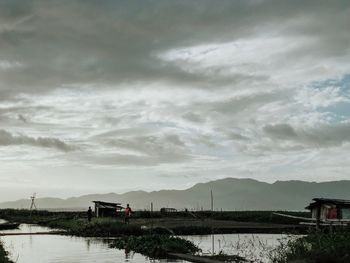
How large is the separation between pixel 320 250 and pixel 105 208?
48.9 metres

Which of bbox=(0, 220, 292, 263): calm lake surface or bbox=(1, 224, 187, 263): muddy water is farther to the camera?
bbox=(0, 220, 292, 263): calm lake surface

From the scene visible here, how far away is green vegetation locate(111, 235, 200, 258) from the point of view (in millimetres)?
28237

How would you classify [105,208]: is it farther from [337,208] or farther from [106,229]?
[337,208]

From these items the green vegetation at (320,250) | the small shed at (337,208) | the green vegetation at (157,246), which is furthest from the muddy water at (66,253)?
the small shed at (337,208)

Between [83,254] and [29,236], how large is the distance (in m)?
16.0

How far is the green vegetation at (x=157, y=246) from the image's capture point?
28.2 metres

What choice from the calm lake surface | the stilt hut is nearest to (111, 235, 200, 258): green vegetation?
the calm lake surface

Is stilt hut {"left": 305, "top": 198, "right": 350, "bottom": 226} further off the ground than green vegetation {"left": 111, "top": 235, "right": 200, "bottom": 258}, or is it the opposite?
stilt hut {"left": 305, "top": 198, "right": 350, "bottom": 226}

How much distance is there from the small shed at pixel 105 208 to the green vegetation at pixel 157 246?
3268 centimetres

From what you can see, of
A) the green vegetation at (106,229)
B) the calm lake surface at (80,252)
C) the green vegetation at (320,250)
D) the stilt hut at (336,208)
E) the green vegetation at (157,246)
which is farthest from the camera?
the green vegetation at (106,229)

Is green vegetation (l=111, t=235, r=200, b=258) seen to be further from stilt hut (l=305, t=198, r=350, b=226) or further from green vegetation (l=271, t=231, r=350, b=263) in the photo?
stilt hut (l=305, t=198, r=350, b=226)

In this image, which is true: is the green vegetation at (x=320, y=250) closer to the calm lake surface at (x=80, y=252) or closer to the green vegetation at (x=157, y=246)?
the calm lake surface at (x=80, y=252)

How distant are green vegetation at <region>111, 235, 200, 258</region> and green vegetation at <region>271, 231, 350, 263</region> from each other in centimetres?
822

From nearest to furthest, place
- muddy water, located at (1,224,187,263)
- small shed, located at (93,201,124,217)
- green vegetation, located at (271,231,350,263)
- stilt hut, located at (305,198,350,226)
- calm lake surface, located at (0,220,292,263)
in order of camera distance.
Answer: green vegetation, located at (271,231,350,263)
muddy water, located at (1,224,187,263)
calm lake surface, located at (0,220,292,263)
stilt hut, located at (305,198,350,226)
small shed, located at (93,201,124,217)
